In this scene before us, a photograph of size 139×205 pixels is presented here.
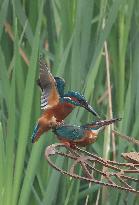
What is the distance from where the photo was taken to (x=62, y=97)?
713 millimetres

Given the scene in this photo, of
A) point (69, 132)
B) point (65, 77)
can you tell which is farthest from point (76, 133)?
point (65, 77)

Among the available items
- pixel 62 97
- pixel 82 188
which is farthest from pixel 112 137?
pixel 62 97

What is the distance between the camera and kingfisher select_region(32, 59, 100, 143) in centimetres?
70

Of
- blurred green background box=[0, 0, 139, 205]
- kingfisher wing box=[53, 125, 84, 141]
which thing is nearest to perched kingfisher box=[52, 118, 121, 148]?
kingfisher wing box=[53, 125, 84, 141]

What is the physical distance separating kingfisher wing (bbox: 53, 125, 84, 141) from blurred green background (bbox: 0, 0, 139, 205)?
0.93 ft

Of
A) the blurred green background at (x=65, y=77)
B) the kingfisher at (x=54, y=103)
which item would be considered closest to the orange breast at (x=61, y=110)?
the kingfisher at (x=54, y=103)

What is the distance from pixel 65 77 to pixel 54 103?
0.46m

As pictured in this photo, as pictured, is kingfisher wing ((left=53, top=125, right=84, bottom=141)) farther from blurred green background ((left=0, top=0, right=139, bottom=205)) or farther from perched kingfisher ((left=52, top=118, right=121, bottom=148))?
blurred green background ((left=0, top=0, right=139, bottom=205))

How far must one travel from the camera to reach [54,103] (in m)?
0.72

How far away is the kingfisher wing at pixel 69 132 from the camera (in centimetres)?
71

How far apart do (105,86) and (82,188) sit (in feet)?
0.89

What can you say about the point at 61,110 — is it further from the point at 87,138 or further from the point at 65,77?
the point at 65,77

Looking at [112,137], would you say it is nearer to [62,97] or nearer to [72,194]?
[72,194]

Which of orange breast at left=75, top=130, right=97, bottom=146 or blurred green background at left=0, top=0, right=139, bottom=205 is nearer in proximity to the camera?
orange breast at left=75, top=130, right=97, bottom=146
